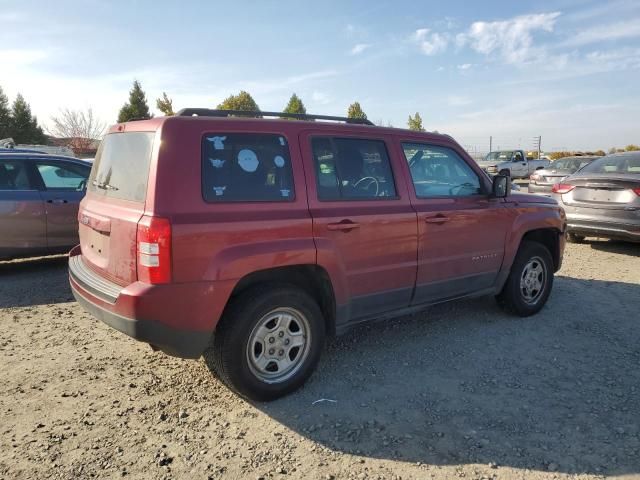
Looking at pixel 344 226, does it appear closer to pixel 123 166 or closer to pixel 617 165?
pixel 123 166

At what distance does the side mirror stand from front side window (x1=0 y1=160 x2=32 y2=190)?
5.88 metres

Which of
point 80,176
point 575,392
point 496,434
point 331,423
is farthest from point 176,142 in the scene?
point 80,176

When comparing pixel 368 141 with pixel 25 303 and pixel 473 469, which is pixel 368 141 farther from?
pixel 25 303

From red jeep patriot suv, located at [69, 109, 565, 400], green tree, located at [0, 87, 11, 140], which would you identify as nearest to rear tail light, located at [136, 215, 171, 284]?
red jeep patriot suv, located at [69, 109, 565, 400]

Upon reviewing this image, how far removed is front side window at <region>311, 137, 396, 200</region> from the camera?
3.50 metres

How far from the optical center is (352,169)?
3697mm

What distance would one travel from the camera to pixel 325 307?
362 centimetres

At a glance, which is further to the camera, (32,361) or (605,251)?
(605,251)

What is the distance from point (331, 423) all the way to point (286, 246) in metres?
1.17

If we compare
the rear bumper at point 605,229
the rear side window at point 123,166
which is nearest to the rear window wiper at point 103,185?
the rear side window at point 123,166

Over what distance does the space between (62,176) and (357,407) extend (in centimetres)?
570

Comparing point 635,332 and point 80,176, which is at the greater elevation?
point 80,176

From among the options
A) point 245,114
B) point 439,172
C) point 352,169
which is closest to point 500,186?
point 439,172

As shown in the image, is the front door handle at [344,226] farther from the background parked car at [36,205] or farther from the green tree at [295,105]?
the green tree at [295,105]
